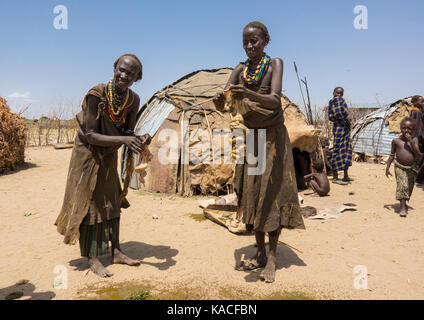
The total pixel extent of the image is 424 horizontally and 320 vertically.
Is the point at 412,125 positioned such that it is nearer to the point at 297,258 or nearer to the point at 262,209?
the point at 297,258

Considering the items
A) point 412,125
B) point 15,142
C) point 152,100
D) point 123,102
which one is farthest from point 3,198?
point 412,125

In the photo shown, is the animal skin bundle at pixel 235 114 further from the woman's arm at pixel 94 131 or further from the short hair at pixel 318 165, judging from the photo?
the short hair at pixel 318 165

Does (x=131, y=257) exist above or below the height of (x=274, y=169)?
below

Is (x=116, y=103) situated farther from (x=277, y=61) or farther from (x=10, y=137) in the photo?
(x=10, y=137)

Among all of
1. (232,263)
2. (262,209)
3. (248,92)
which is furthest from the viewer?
(232,263)

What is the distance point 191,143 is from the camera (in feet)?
20.6

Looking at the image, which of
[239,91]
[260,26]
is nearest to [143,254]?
[239,91]

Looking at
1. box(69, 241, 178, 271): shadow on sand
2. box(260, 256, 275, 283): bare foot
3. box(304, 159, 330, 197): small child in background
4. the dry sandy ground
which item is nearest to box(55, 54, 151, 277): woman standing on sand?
box(69, 241, 178, 271): shadow on sand

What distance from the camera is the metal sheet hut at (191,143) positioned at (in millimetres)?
6191

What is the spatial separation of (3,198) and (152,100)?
3695 mm

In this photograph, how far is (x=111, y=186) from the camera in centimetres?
303

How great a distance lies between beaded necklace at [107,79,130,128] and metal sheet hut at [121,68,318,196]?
133 inches

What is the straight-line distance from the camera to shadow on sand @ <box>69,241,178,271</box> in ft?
10.5

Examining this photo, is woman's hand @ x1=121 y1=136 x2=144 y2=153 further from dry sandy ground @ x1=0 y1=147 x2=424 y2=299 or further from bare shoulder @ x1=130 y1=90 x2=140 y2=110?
dry sandy ground @ x1=0 y1=147 x2=424 y2=299
